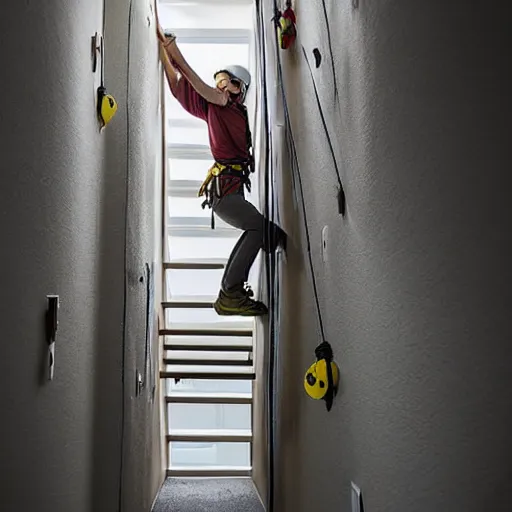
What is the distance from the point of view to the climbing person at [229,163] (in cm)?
368

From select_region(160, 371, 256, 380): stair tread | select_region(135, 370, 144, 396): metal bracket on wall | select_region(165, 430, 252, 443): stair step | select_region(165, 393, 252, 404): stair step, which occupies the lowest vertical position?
select_region(165, 430, 252, 443): stair step

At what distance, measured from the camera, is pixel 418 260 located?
1.32 metres

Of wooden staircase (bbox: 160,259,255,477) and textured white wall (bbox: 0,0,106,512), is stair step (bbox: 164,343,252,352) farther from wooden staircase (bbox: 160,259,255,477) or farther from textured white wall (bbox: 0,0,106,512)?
textured white wall (bbox: 0,0,106,512)

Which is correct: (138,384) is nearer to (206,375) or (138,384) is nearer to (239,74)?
(206,375)

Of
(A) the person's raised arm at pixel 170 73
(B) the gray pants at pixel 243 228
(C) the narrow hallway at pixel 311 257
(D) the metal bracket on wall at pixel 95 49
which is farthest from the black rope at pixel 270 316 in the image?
(D) the metal bracket on wall at pixel 95 49

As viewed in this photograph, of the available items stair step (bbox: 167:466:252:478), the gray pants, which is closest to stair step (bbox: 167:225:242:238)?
the gray pants

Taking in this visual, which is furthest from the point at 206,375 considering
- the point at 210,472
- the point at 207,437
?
the point at 210,472

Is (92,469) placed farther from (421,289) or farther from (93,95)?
(421,289)

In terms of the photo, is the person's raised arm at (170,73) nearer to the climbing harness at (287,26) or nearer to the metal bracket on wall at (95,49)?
the climbing harness at (287,26)

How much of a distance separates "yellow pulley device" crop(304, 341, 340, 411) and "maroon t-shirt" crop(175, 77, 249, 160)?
183cm

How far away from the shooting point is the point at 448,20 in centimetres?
118

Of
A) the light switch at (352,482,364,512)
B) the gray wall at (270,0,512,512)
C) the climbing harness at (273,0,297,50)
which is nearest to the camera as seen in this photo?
the gray wall at (270,0,512,512)

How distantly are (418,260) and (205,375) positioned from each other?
3.13 meters

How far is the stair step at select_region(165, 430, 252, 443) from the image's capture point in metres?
4.33
